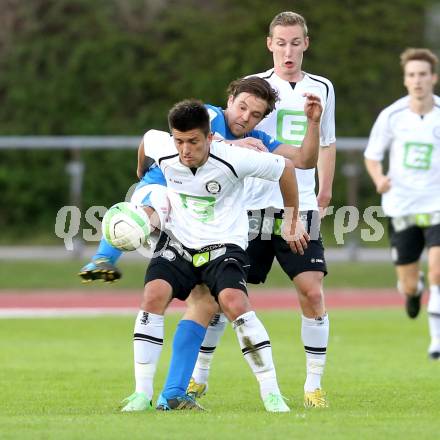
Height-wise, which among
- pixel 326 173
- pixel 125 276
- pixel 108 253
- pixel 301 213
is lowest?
pixel 125 276

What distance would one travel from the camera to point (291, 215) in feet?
25.0

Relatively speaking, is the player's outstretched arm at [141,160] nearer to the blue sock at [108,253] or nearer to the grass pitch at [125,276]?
the blue sock at [108,253]

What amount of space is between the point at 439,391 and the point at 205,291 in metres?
2.00

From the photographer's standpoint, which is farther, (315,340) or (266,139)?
(315,340)

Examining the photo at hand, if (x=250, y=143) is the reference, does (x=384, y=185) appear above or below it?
below

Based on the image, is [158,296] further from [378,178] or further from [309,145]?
[378,178]

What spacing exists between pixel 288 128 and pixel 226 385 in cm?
216

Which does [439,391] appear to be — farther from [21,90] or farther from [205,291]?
[21,90]

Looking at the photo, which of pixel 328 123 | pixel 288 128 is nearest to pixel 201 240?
pixel 288 128

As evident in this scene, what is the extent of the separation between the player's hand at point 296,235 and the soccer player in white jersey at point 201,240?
0.20 meters

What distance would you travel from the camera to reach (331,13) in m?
28.1

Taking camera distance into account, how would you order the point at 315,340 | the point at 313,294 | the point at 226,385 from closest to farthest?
the point at 313,294 < the point at 315,340 < the point at 226,385

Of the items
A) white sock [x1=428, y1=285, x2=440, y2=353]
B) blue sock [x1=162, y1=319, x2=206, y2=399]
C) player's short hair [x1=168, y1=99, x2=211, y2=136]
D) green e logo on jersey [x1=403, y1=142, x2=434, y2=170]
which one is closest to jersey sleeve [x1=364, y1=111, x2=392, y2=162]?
green e logo on jersey [x1=403, y1=142, x2=434, y2=170]

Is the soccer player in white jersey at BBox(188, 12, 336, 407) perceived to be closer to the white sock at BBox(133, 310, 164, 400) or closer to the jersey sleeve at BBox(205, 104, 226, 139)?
the jersey sleeve at BBox(205, 104, 226, 139)
